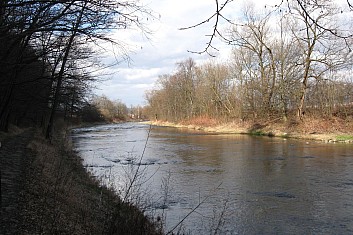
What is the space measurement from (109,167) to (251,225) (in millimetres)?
9518

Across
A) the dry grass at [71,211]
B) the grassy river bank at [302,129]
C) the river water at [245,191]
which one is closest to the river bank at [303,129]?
the grassy river bank at [302,129]

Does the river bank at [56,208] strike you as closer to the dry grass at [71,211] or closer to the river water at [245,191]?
the dry grass at [71,211]

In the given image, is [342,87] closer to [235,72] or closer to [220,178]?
[235,72]

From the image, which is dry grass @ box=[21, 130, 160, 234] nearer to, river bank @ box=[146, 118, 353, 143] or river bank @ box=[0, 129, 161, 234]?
river bank @ box=[0, 129, 161, 234]

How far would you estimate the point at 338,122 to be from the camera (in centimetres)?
3309

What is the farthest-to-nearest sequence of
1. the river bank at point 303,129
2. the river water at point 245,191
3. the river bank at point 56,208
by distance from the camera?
the river bank at point 303,129 → the river water at point 245,191 → the river bank at point 56,208

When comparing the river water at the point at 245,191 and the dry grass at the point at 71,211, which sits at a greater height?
the dry grass at the point at 71,211

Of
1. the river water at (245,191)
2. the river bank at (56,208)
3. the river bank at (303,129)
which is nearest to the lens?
the river bank at (56,208)

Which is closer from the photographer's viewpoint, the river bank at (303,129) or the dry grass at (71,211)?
the dry grass at (71,211)

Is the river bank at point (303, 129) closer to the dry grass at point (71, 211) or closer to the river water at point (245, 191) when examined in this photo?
the river water at point (245, 191)

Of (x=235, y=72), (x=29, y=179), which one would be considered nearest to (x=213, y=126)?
(x=235, y=72)

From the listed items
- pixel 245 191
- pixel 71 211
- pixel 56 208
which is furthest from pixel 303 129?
pixel 56 208

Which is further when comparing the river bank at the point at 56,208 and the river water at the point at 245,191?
the river water at the point at 245,191

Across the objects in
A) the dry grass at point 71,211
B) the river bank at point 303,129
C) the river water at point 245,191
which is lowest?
the river water at point 245,191
